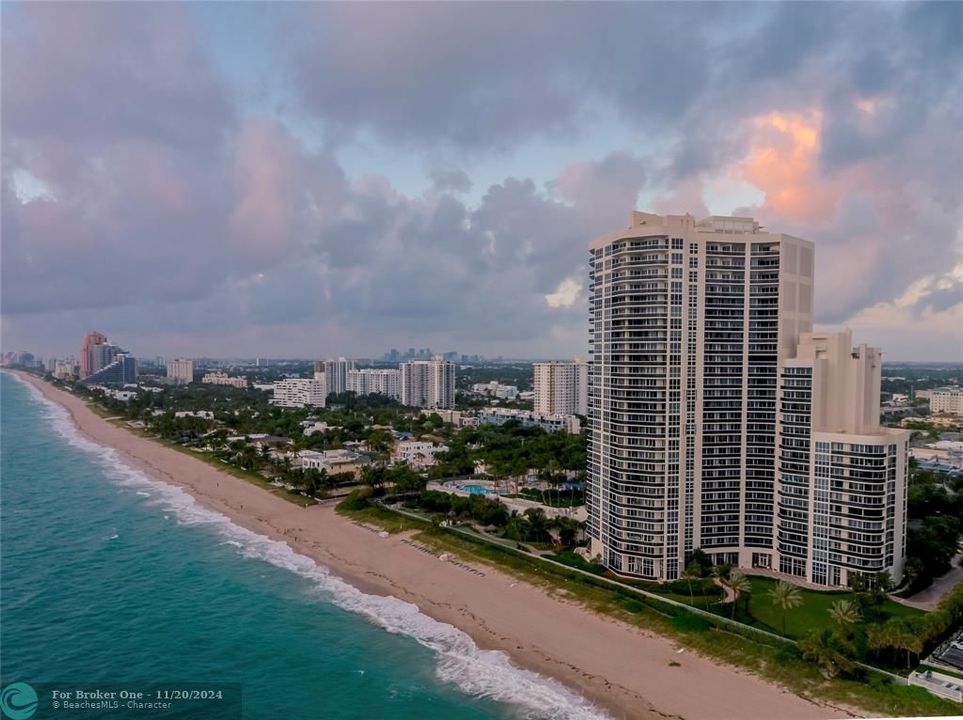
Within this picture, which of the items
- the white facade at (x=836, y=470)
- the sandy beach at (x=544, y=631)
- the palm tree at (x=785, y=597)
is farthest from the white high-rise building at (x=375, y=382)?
the palm tree at (x=785, y=597)

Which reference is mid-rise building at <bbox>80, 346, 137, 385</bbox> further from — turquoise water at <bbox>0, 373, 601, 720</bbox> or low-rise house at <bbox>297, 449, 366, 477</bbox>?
turquoise water at <bbox>0, 373, 601, 720</bbox>

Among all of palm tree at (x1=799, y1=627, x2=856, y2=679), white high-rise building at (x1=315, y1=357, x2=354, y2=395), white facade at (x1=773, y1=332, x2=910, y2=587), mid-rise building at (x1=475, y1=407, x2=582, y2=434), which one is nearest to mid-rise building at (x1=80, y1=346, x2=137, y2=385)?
white high-rise building at (x1=315, y1=357, x2=354, y2=395)

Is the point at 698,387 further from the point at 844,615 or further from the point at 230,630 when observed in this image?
the point at 230,630

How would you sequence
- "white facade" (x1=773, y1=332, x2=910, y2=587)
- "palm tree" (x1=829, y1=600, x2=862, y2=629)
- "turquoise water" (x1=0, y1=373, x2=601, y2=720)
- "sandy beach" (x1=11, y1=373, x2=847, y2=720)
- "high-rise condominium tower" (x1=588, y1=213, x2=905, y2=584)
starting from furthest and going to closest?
"high-rise condominium tower" (x1=588, y1=213, x2=905, y2=584), "white facade" (x1=773, y1=332, x2=910, y2=587), "palm tree" (x1=829, y1=600, x2=862, y2=629), "turquoise water" (x1=0, y1=373, x2=601, y2=720), "sandy beach" (x1=11, y1=373, x2=847, y2=720)

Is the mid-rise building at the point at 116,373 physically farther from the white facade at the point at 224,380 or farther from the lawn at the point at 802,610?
the lawn at the point at 802,610

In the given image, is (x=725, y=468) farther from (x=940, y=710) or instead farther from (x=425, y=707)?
(x=425, y=707)

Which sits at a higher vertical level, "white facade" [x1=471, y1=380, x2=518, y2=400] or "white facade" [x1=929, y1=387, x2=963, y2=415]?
"white facade" [x1=929, y1=387, x2=963, y2=415]
